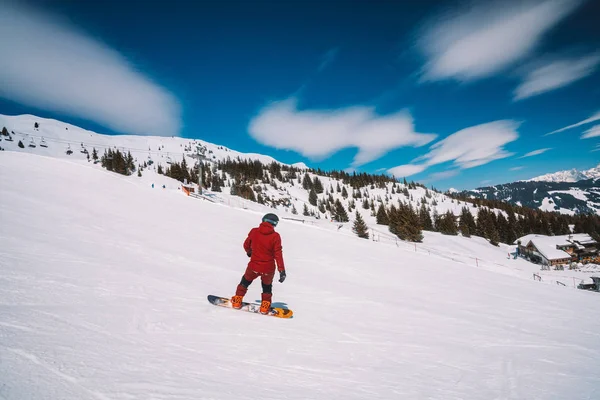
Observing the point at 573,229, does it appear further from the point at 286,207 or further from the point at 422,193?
the point at 286,207

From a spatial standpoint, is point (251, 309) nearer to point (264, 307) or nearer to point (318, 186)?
point (264, 307)

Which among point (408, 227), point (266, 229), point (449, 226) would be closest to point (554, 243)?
point (449, 226)

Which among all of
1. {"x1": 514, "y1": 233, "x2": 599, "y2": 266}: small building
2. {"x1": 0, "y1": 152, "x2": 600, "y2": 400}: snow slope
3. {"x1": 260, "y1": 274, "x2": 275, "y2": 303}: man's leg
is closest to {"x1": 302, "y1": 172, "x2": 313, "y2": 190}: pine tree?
{"x1": 514, "y1": 233, "x2": 599, "y2": 266}: small building

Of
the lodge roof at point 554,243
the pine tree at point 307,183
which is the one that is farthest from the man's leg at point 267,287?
the pine tree at point 307,183

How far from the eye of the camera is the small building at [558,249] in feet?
234

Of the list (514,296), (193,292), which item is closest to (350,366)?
(193,292)

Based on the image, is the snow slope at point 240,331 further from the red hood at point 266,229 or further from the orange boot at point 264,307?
the red hood at point 266,229

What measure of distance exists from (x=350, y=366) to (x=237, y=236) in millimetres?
12017

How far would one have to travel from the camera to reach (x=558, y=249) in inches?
2928

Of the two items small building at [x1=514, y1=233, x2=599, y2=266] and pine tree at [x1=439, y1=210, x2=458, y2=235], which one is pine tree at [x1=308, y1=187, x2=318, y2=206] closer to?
pine tree at [x1=439, y1=210, x2=458, y2=235]

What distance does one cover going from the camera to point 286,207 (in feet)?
411

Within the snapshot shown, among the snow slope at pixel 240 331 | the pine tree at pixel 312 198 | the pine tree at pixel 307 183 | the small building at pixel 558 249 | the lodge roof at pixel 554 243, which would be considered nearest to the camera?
the snow slope at pixel 240 331

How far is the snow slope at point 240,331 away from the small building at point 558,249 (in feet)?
269

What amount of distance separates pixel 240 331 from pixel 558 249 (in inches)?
3944
